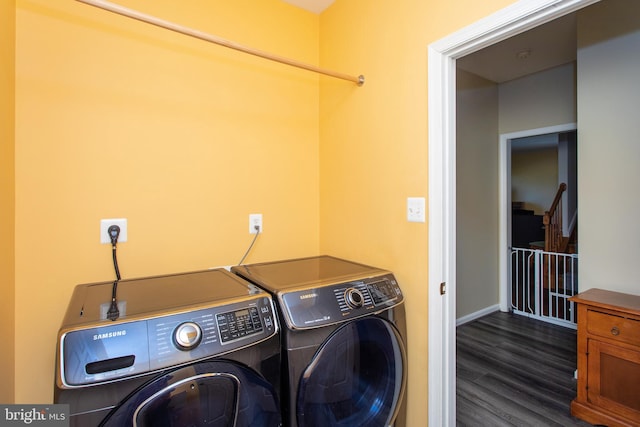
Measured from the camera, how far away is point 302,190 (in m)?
2.05

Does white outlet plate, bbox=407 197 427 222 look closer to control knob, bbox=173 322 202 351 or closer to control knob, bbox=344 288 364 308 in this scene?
control knob, bbox=344 288 364 308

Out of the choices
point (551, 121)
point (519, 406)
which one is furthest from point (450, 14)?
point (551, 121)

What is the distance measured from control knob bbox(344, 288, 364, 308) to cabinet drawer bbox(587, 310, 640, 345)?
1636 millimetres

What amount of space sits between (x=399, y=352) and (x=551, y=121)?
326 centimetres

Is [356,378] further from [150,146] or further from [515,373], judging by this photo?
[515,373]

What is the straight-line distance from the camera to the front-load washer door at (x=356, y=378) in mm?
1125

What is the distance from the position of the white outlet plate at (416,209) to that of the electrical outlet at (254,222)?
87cm

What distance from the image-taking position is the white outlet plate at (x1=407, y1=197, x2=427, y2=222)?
1.42m

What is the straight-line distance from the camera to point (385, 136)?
161 cm

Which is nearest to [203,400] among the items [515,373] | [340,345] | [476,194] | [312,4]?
[340,345]

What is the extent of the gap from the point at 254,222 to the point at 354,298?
33.1 inches

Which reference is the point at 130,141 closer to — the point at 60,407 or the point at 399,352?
the point at 60,407

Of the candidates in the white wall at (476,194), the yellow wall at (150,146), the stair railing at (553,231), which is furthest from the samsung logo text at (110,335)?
the stair railing at (553,231)

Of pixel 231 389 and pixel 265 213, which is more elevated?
pixel 265 213
